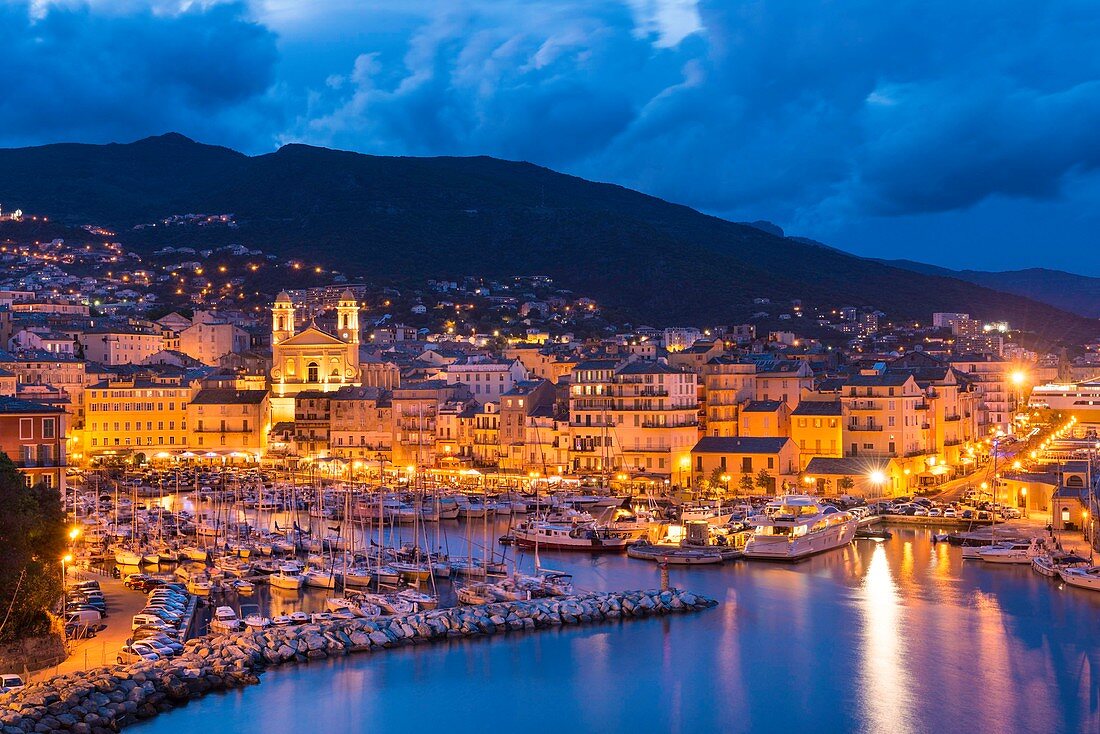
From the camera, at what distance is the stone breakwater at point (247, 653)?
74.5 feet

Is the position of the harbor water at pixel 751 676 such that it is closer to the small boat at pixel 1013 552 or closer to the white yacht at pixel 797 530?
the small boat at pixel 1013 552

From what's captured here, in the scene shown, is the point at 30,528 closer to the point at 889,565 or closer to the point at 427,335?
the point at 889,565

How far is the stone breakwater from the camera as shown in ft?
74.5

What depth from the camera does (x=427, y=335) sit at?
111312 millimetres

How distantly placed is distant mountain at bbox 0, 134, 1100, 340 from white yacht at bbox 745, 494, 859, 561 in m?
83.8

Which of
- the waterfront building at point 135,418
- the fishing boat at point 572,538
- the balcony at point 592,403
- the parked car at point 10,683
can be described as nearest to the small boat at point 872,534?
the fishing boat at point 572,538

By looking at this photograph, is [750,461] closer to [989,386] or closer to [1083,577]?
[1083,577]

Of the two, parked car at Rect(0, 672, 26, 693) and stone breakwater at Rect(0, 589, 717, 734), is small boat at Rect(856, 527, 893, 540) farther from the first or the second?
parked car at Rect(0, 672, 26, 693)

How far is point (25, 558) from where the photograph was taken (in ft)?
81.7

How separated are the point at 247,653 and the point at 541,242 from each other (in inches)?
5651

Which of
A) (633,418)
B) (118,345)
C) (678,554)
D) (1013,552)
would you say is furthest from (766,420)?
(118,345)

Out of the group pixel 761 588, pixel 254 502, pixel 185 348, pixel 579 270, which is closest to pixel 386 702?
pixel 761 588

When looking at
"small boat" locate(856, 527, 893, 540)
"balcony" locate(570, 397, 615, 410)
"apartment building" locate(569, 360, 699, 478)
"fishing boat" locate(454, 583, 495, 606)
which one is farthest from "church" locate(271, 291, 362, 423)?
"fishing boat" locate(454, 583, 495, 606)

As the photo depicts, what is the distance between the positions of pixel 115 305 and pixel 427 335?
27486 mm
